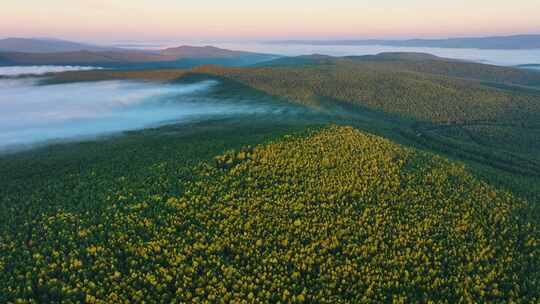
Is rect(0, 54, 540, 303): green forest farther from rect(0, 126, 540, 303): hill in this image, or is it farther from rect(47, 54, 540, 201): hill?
rect(47, 54, 540, 201): hill

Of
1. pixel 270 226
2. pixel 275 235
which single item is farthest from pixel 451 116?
pixel 275 235

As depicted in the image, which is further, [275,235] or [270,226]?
[270,226]

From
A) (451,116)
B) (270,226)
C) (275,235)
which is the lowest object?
(275,235)

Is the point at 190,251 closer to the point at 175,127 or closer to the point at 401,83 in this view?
the point at 175,127

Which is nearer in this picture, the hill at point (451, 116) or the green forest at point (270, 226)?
the green forest at point (270, 226)

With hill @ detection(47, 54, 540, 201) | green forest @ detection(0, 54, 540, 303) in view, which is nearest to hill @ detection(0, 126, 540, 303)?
green forest @ detection(0, 54, 540, 303)

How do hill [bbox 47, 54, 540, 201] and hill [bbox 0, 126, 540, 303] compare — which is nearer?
hill [bbox 0, 126, 540, 303]

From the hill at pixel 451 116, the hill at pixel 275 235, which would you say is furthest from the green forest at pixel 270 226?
the hill at pixel 451 116

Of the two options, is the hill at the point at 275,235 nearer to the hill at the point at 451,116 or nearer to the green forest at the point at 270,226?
the green forest at the point at 270,226

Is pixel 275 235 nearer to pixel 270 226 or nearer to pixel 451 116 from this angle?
pixel 270 226

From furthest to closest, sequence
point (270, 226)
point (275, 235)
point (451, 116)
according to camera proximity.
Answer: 1. point (451, 116)
2. point (270, 226)
3. point (275, 235)

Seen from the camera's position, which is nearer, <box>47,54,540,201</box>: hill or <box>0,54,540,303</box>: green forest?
<box>0,54,540,303</box>: green forest
